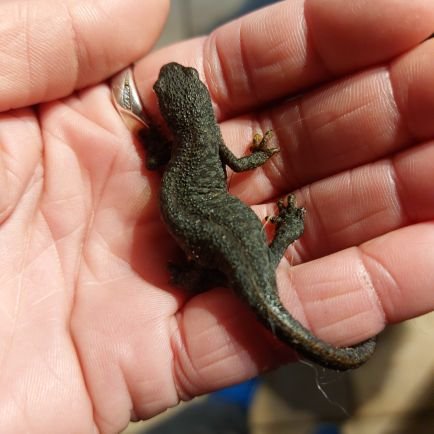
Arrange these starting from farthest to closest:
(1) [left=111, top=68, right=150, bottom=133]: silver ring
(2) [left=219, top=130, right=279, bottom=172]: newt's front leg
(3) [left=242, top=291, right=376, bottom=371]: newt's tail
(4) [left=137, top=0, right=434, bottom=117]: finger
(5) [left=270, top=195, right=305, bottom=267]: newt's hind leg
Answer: (1) [left=111, top=68, right=150, bottom=133]: silver ring
(2) [left=219, top=130, right=279, bottom=172]: newt's front leg
(5) [left=270, top=195, right=305, bottom=267]: newt's hind leg
(4) [left=137, top=0, right=434, bottom=117]: finger
(3) [left=242, top=291, right=376, bottom=371]: newt's tail

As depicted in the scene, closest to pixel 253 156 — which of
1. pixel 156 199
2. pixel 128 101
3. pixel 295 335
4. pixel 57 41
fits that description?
pixel 156 199

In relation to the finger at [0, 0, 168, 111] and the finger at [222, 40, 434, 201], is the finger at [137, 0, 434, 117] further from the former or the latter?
the finger at [0, 0, 168, 111]

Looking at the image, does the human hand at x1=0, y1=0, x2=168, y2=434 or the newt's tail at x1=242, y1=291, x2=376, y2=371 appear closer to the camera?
the newt's tail at x1=242, y1=291, x2=376, y2=371

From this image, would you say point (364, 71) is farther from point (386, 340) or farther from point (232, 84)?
point (386, 340)

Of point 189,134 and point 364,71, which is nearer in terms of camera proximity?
point 364,71

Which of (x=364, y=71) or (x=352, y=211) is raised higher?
(x=364, y=71)

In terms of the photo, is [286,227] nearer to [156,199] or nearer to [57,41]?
[156,199]

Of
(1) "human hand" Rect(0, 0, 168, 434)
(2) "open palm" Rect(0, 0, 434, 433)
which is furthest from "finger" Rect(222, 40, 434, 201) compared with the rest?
(1) "human hand" Rect(0, 0, 168, 434)

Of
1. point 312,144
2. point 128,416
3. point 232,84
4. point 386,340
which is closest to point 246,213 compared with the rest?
point 312,144

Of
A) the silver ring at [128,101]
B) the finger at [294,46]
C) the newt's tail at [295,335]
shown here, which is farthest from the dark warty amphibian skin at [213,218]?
the finger at [294,46]
